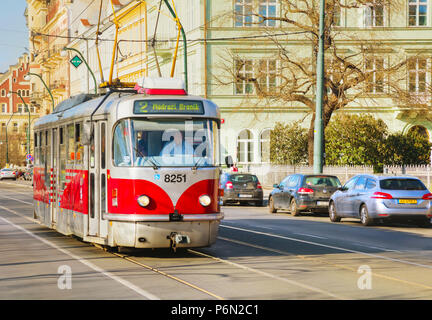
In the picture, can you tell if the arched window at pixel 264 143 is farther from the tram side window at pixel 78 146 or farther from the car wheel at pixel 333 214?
the tram side window at pixel 78 146

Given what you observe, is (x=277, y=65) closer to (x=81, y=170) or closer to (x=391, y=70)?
(x=391, y=70)

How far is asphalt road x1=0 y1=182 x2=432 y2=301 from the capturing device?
11211 mm

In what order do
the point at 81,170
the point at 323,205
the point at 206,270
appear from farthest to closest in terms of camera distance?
1. the point at 323,205
2. the point at 81,170
3. the point at 206,270

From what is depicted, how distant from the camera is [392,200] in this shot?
78.8 feet

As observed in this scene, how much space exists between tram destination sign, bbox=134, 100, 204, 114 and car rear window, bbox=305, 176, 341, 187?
1479 centimetres

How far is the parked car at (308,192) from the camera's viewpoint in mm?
29391

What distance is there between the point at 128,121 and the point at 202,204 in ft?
6.27

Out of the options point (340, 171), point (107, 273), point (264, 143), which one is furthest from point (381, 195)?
point (264, 143)

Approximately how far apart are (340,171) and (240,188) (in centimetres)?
857

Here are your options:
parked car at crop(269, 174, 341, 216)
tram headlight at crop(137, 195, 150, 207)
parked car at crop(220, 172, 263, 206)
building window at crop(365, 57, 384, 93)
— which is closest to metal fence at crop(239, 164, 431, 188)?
building window at crop(365, 57, 384, 93)

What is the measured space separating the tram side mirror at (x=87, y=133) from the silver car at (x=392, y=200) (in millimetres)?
10336

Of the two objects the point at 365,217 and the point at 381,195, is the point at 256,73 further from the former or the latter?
the point at 381,195

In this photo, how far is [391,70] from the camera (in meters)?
40.8
